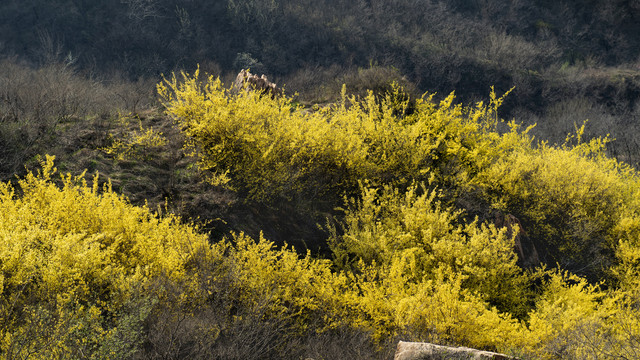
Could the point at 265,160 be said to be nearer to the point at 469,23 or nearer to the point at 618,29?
the point at 469,23

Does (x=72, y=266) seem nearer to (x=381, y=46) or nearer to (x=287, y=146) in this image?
(x=287, y=146)

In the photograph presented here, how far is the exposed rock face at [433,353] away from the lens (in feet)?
16.4

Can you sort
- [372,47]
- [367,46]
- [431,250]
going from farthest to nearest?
[367,46], [372,47], [431,250]

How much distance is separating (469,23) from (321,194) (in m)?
59.2

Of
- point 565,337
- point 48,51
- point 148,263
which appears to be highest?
point 148,263

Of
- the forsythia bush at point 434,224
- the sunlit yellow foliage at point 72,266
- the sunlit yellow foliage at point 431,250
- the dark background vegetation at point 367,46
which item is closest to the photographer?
the sunlit yellow foliage at point 72,266

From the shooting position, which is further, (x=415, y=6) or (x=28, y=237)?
(x=415, y=6)

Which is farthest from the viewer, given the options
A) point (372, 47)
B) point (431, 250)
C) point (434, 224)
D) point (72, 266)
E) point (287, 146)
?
point (372, 47)

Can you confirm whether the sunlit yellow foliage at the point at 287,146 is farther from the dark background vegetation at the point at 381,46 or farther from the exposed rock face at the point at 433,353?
the dark background vegetation at the point at 381,46

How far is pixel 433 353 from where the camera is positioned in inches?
198

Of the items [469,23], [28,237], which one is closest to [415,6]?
[469,23]

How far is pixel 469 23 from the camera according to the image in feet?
192

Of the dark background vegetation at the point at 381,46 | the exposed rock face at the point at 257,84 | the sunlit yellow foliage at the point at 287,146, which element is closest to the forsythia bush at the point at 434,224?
the sunlit yellow foliage at the point at 287,146

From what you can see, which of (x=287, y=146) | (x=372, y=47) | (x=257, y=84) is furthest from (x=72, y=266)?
(x=372, y=47)
